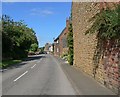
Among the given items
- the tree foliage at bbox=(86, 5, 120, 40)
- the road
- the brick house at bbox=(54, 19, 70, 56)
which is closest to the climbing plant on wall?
the tree foliage at bbox=(86, 5, 120, 40)

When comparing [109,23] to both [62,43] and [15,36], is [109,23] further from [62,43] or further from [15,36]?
[62,43]

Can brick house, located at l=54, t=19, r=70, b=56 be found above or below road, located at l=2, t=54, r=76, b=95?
above

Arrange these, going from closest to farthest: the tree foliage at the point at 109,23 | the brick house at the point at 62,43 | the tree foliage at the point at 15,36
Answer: the tree foliage at the point at 109,23, the tree foliage at the point at 15,36, the brick house at the point at 62,43

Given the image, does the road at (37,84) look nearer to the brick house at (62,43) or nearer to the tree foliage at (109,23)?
the tree foliage at (109,23)

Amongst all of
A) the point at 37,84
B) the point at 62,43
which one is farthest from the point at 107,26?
the point at 62,43

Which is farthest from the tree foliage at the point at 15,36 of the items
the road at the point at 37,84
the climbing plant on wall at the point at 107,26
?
the climbing plant on wall at the point at 107,26

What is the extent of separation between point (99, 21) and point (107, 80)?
259 cm

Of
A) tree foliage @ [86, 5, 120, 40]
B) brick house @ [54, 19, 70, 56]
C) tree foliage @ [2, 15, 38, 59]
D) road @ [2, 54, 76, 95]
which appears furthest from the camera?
brick house @ [54, 19, 70, 56]

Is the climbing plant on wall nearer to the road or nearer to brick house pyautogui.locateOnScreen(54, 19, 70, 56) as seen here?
the road

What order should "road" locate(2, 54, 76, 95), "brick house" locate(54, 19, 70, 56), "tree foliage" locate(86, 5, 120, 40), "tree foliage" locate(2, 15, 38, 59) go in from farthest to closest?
"brick house" locate(54, 19, 70, 56), "tree foliage" locate(2, 15, 38, 59), "road" locate(2, 54, 76, 95), "tree foliage" locate(86, 5, 120, 40)

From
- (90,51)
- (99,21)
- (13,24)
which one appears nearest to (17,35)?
(13,24)

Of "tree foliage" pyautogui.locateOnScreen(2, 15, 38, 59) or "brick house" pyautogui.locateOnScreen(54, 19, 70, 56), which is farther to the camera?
"brick house" pyautogui.locateOnScreen(54, 19, 70, 56)

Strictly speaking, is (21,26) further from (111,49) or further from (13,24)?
(111,49)

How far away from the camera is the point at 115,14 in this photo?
11.6 m
